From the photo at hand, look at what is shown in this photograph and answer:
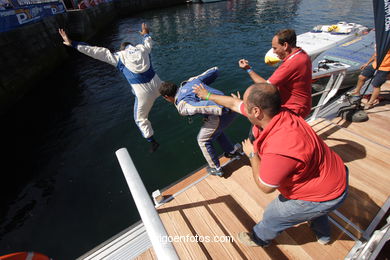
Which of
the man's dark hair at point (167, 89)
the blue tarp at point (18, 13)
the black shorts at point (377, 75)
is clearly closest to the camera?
the man's dark hair at point (167, 89)

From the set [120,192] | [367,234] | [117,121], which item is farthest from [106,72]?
[367,234]

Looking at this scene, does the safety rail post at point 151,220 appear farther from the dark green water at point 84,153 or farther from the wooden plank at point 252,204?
the dark green water at point 84,153

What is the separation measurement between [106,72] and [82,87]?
218 cm

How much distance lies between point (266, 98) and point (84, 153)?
6468 millimetres

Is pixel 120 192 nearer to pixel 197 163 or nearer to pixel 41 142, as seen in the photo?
pixel 197 163

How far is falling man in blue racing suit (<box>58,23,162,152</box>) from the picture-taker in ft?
12.7

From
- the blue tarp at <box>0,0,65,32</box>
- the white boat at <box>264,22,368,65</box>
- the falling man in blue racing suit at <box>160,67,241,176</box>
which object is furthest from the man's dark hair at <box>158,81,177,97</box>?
the blue tarp at <box>0,0,65,32</box>

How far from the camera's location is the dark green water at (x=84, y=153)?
434 centimetres

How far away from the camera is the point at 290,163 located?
1458 mm

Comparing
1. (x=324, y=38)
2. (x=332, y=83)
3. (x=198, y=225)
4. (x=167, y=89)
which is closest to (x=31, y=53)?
(x=167, y=89)

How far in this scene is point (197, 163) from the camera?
547 cm

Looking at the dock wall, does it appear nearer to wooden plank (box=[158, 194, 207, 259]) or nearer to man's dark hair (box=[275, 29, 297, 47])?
wooden plank (box=[158, 194, 207, 259])

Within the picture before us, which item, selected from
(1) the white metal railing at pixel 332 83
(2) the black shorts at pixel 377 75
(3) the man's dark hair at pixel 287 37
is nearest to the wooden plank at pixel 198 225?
(3) the man's dark hair at pixel 287 37

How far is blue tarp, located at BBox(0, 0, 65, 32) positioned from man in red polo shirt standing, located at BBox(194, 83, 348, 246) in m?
14.2
